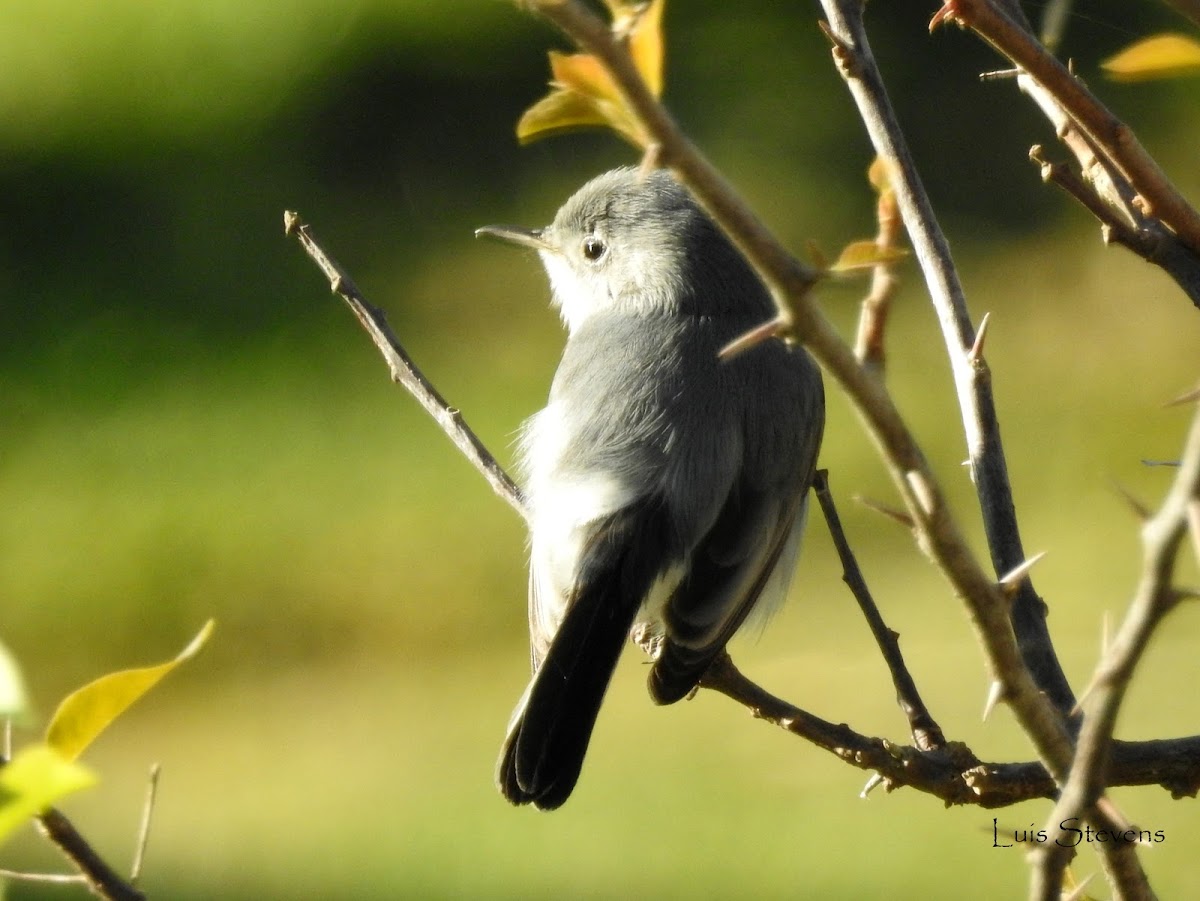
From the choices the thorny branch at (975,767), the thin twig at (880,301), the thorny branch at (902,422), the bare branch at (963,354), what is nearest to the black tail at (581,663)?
the thorny branch at (902,422)

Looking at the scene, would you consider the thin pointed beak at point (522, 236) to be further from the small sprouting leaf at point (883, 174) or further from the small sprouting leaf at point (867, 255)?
the small sprouting leaf at point (867, 255)

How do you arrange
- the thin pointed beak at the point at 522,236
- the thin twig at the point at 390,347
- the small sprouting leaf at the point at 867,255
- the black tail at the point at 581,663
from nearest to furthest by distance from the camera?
the small sprouting leaf at the point at 867,255, the thin twig at the point at 390,347, the black tail at the point at 581,663, the thin pointed beak at the point at 522,236

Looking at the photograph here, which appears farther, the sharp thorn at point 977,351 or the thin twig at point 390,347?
the thin twig at point 390,347

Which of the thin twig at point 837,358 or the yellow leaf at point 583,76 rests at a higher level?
the yellow leaf at point 583,76

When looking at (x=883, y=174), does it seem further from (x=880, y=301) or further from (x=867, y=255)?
(x=867, y=255)

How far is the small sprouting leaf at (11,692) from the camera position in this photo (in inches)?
39.6

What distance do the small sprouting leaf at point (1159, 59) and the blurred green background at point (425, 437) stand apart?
435 cm

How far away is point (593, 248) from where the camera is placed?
3.98m

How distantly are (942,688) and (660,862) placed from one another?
170cm

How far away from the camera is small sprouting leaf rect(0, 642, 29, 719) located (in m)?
1.01

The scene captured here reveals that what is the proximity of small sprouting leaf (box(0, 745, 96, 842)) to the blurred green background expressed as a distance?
4.86m

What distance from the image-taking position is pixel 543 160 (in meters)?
10.6

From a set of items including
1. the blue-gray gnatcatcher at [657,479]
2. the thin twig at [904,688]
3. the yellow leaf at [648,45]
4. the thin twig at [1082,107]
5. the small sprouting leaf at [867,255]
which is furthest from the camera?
the blue-gray gnatcatcher at [657,479]

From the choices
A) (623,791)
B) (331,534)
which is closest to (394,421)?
(331,534)
